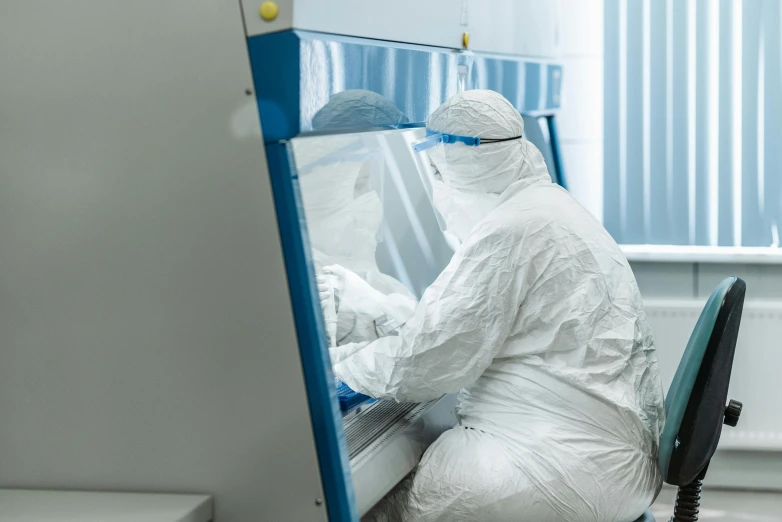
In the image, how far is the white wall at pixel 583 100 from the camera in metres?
2.97

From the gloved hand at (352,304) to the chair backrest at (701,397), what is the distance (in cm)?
58

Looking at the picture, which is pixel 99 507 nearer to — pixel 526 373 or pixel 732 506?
pixel 526 373

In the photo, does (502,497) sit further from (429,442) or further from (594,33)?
(594,33)

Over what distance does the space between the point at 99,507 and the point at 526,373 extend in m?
0.76

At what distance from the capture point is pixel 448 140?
1.67m

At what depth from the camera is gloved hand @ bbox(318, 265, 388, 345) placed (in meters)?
1.60

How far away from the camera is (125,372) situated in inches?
47.3

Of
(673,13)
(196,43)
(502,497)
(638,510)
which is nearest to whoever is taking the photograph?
(196,43)

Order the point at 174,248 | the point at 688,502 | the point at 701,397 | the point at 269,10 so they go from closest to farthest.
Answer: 1. the point at 269,10
2. the point at 174,248
3. the point at 701,397
4. the point at 688,502

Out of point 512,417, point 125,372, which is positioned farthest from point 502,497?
point 125,372

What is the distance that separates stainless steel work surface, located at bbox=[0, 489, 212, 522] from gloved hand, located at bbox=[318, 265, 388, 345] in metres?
0.50

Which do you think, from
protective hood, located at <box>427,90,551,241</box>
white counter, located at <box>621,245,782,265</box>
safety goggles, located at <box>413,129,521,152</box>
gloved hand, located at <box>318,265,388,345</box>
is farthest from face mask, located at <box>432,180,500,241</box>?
white counter, located at <box>621,245,782,265</box>

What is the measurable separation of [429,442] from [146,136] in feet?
2.77

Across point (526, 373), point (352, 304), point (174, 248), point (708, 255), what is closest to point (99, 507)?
point (174, 248)
